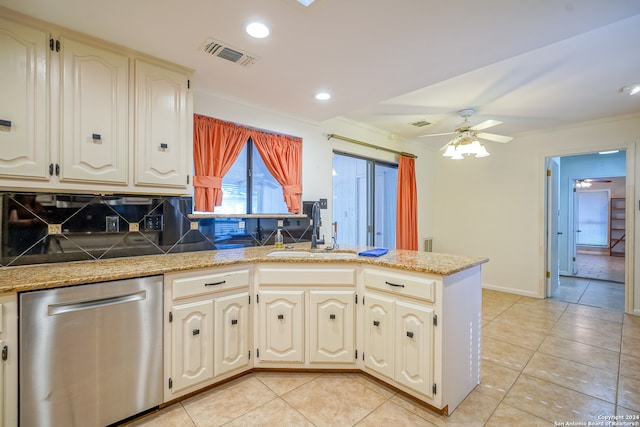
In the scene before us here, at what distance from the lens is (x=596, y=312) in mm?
3646

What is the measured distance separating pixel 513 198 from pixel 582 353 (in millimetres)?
2538

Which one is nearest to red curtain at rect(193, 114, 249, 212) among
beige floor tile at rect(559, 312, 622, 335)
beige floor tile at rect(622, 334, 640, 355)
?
beige floor tile at rect(622, 334, 640, 355)

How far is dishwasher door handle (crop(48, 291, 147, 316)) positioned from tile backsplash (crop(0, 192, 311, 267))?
0.64 metres

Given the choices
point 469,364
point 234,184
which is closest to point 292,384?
point 469,364

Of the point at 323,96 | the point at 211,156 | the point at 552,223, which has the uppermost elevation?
the point at 323,96

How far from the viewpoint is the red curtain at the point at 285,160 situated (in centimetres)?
299

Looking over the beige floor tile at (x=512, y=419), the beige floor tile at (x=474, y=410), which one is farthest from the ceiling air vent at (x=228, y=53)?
the beige floor tile at (x=512, y=419)

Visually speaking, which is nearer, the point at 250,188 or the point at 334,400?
the point at 334,400

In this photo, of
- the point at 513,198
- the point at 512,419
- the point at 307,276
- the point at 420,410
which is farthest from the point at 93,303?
the point at 513,198

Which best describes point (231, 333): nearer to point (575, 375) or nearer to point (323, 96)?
point (323, 96)

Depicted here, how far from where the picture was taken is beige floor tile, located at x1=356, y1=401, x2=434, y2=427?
5.60 feet

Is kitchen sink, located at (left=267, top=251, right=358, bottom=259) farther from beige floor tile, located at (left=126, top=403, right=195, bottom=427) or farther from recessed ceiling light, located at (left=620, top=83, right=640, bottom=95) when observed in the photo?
recessed ceiling light, located at (left=620, top=83, right=640, bottom=95)

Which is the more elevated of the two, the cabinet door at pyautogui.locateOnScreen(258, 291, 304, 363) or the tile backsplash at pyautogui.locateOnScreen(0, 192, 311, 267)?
the tile backsplash at pyautogui.locateOnScreen(0, 192, 311, 267)

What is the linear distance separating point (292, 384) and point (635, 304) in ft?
14.4
